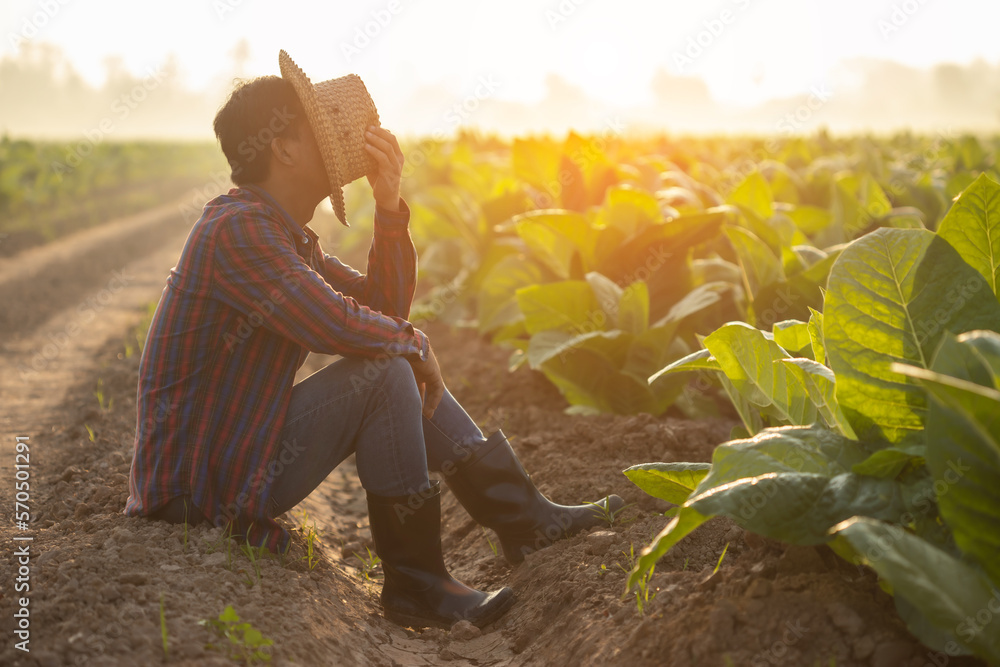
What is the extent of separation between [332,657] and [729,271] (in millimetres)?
2471

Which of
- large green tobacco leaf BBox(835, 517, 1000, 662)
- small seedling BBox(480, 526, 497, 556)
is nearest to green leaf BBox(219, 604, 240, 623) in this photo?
small seedling BBox(480, 526, 497, 556)

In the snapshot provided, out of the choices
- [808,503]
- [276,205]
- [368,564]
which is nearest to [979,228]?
[808,503]

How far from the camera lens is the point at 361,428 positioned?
213 cm

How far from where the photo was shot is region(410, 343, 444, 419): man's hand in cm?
219

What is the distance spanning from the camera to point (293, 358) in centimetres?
213

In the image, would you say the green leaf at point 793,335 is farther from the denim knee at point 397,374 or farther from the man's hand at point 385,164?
the man's hand at point 385,164

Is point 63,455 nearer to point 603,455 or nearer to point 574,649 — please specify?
point 603,455

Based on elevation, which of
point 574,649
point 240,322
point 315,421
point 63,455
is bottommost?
point 574,649

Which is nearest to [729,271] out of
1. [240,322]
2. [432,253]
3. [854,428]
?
Result: [854,428]

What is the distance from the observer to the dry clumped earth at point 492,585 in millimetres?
1440

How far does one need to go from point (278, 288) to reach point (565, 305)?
4.36ft

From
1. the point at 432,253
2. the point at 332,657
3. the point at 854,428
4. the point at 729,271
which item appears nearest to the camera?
the point at 854,428

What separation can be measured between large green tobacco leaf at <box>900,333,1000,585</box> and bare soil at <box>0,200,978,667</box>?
244 millimetres

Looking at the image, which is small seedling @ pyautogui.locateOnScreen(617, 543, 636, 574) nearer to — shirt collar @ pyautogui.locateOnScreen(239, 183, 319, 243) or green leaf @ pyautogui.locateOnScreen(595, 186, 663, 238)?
shirt collar @ pyautogui.locateOnScreen(239, 183, 319, 243)
